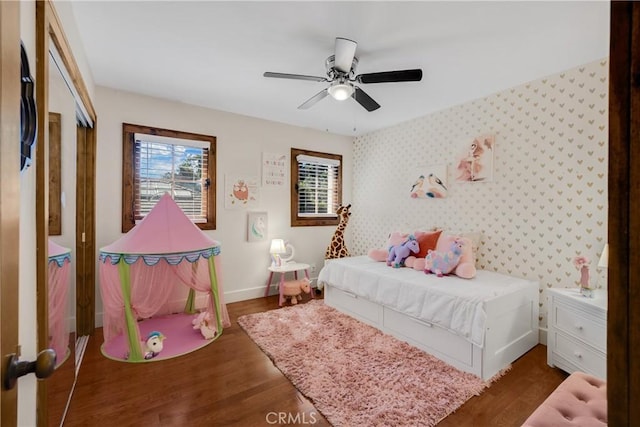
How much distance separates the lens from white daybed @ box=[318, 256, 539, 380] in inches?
84.4

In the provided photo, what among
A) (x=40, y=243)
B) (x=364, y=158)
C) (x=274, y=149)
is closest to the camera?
(x=40, y=243)

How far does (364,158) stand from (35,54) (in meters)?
4.04

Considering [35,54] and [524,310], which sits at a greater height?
[35,54]

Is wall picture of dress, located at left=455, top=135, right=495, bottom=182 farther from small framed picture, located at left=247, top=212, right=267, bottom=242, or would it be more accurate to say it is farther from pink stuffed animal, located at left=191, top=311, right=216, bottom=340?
pink stuffed animal, located at left=191, top=311, right=216, bottom=340

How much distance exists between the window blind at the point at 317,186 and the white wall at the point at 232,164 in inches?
7.6

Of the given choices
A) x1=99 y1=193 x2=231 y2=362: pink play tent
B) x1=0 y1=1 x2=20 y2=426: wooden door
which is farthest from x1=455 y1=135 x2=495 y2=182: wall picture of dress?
x1=0 y1=1 x2=20 y2=426: wooden door

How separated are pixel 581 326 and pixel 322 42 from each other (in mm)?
2840

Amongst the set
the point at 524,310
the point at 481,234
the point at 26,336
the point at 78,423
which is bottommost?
the point at 78,423

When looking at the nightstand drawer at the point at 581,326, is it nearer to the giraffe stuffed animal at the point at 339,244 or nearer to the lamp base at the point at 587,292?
the lamp base at the point at 587,292

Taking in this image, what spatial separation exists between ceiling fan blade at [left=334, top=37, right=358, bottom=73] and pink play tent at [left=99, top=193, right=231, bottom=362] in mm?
1936

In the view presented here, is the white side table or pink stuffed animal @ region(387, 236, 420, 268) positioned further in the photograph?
the white side table

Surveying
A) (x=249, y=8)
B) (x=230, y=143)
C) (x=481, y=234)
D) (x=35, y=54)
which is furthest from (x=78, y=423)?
(x=481, y=234)

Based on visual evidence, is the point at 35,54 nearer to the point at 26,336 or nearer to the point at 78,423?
the point at 26,336

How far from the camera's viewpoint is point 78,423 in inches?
66.5
